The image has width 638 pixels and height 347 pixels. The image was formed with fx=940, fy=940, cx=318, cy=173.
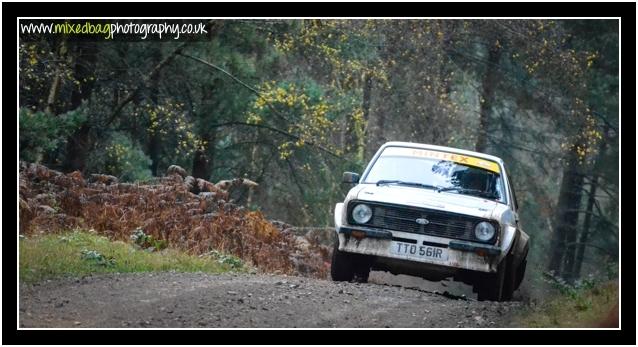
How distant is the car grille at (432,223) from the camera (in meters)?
11.3

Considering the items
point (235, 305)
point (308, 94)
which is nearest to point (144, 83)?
point (308, 94)

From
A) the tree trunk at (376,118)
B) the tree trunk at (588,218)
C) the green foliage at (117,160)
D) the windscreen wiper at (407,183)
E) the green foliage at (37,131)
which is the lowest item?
the tree trunk at (588,218)

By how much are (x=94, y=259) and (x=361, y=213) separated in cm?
350

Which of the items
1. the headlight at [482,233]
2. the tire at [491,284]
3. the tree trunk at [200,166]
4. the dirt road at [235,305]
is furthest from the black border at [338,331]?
the tree trunk at [200,166]

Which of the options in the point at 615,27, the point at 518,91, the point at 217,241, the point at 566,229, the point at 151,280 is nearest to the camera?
the point at 151,280

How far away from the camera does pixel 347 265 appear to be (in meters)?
12.0

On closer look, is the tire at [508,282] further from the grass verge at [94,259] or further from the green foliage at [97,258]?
the green foliage at [97,258]

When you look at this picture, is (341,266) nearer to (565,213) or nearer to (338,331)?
(338,331)

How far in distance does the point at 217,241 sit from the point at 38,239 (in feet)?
9.94

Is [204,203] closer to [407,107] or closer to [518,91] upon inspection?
[407,107]

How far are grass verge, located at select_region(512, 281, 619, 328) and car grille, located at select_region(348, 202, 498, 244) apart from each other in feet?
4.19

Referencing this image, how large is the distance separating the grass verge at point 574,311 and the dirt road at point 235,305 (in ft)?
0.92

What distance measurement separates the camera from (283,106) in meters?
22.1

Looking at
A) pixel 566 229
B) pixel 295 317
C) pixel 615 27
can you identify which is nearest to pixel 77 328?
pixel 295 317
